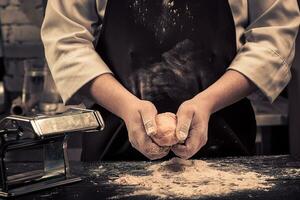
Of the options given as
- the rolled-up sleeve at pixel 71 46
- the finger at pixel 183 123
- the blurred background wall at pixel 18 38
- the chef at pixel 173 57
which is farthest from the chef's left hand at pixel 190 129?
the blurred background wall at pixel 18 38

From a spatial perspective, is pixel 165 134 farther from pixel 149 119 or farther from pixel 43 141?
pixel 43 141

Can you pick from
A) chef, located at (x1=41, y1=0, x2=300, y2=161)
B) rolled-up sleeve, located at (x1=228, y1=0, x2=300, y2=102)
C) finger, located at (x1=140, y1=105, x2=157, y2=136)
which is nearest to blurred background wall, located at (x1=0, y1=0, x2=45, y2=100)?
chef, located at (x1=41, y1=0, x2=300, y2=161)

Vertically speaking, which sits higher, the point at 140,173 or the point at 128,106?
the point at 128,106

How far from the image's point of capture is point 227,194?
919 millimetres

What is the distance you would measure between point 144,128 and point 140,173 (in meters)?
0.10

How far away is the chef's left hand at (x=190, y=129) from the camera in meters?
1.09

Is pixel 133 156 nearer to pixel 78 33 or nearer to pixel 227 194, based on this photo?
pixel 78 33

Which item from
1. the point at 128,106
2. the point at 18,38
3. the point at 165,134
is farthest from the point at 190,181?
the point at 18,38

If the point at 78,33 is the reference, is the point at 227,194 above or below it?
below

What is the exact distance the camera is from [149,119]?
110cm

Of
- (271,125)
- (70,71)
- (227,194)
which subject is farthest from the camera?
(271,125)

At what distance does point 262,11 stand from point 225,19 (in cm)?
10

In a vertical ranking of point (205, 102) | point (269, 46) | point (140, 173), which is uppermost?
point (269, 46)

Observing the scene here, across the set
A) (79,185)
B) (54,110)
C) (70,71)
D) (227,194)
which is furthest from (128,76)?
(54,110)
